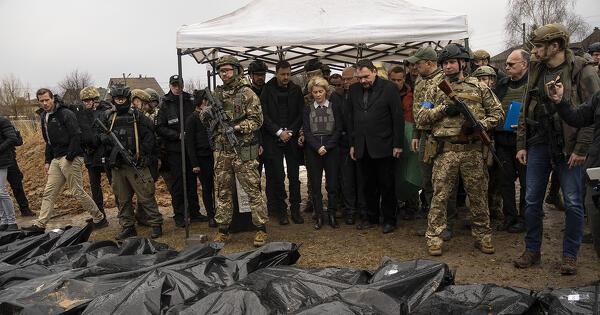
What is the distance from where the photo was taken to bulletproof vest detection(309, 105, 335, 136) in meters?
5.66

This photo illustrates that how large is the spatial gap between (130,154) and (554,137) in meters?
4.55

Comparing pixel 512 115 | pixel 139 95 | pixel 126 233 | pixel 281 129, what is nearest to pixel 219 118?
pixel 281 129

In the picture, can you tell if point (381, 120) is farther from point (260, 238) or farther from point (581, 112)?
point (581, 112)

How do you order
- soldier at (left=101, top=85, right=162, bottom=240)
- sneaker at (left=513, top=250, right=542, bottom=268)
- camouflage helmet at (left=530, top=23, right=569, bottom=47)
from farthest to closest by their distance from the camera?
soldier at (left=101, top=85, right=162, bottom=240)
sneaker at (left=513, top=250, right=542, bottom=268)
camouflage helmet at (left=530, top=23, right=569, bottom=47)

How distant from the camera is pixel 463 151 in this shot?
14.3 feet

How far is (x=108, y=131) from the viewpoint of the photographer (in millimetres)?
5617

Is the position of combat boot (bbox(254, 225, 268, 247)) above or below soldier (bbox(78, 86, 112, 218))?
below

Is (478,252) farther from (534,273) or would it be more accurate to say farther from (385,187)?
(385,187)

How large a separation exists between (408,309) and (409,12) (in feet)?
11.9

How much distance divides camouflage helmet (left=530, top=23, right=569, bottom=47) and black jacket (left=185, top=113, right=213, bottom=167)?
3.87 m

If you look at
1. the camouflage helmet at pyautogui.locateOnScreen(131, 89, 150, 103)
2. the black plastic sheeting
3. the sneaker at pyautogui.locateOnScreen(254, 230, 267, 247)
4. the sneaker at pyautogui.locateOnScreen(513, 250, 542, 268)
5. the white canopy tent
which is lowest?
the sneaker at pyautogui.locateOnScreen(254, 230, 267, 247)

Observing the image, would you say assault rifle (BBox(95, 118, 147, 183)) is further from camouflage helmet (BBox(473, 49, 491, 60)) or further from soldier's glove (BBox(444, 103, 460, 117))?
camouflage helmet (BBox(473, 49, 491, 60))

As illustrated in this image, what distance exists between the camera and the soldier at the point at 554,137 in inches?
139

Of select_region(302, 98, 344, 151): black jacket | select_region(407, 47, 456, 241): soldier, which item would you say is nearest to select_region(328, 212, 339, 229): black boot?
select_region(302, 98, 344, 151): black jacket
